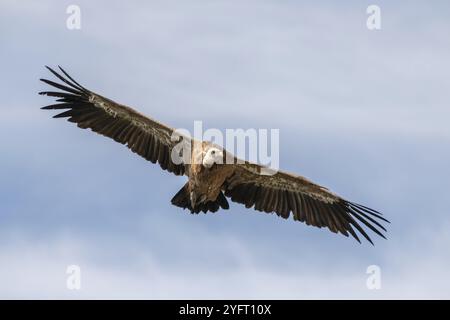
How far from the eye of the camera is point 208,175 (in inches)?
750

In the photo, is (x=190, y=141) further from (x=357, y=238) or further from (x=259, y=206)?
(x=357, y=238)

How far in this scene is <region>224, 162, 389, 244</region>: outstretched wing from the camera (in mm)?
20031

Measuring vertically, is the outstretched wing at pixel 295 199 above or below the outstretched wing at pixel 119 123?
below

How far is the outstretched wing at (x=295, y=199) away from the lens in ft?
65.7

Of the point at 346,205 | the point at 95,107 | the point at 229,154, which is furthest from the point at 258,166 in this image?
the point at 95,107

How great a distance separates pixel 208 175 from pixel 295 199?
227 cm

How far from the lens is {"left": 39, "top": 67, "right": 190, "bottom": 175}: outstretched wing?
1917cm

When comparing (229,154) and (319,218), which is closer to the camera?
(229,154)

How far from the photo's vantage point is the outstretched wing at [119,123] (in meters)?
19.2

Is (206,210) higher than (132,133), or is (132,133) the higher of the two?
(132,133)

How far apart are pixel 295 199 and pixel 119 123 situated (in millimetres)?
3993

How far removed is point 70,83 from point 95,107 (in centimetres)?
73

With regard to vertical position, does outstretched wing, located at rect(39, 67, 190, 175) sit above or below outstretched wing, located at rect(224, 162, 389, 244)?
above

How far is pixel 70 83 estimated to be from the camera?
18984 millimetres
